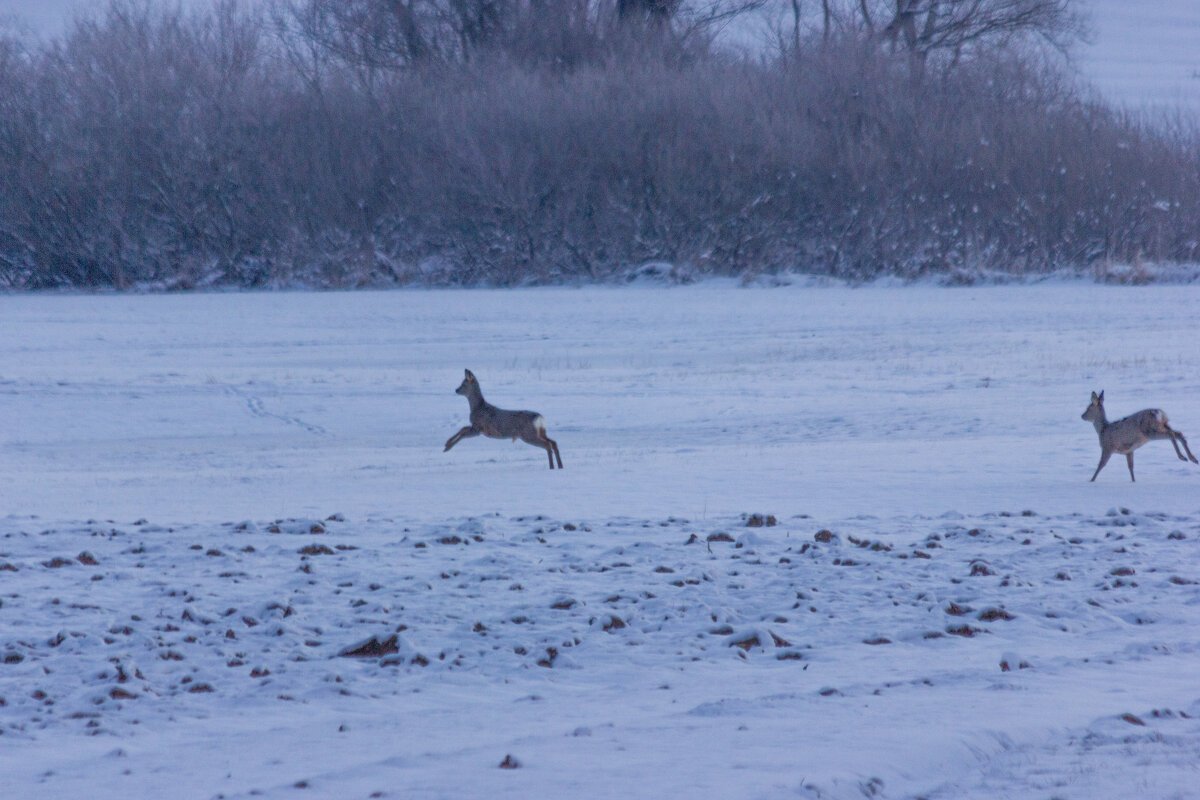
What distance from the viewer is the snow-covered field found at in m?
4.40

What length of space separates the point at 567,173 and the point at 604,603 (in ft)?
114

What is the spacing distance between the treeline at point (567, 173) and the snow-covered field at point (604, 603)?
74.9 feet

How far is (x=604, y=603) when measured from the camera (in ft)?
21.4

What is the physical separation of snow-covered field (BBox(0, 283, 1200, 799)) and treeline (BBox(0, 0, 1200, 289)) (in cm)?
2282

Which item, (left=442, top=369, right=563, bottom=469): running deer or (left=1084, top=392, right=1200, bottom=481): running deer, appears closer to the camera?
(left=1084, top=392, right=1200, bottom=481): running deer

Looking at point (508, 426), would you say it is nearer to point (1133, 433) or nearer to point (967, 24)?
point (1133, 433)

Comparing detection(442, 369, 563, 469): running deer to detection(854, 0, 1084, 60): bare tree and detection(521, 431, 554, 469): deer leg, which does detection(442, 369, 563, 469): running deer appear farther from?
detection(854, 0, 1084, 60): bare tree

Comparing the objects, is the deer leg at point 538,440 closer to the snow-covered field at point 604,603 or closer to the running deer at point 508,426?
the running deer at point 508,426

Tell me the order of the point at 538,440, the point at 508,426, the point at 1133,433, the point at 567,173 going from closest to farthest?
1. the point at 1133,433
2. the point at 538,440
3. the point at 508,426
4. the point at 567,173

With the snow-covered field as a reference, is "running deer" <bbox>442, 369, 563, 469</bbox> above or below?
above

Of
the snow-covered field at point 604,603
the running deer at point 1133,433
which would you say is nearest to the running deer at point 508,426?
the snow-covered field at point 604,603

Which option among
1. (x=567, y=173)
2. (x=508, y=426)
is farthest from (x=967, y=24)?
(x=508, y=426)

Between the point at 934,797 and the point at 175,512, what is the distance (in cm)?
688

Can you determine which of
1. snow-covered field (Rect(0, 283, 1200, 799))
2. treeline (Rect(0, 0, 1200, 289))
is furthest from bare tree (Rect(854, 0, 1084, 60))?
snow-covered field (Rect(0, 283, 1200, 799))
